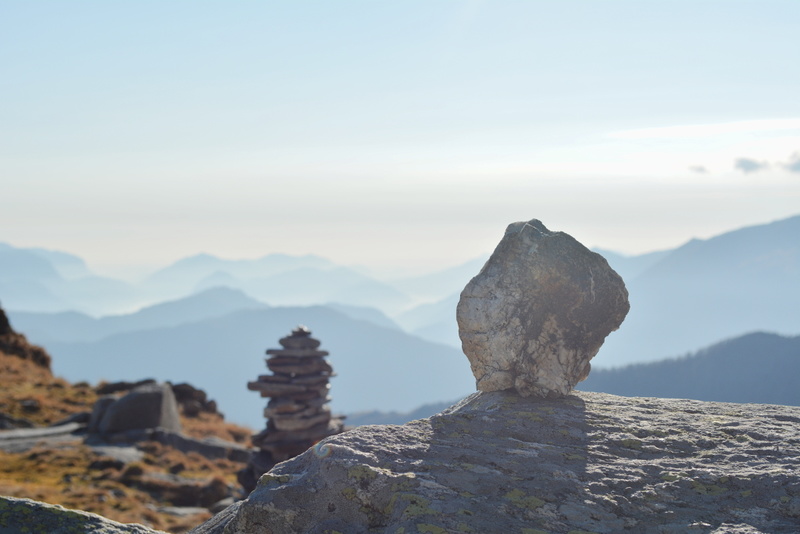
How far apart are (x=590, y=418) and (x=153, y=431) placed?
76.6ft

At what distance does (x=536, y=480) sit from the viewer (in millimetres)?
5480

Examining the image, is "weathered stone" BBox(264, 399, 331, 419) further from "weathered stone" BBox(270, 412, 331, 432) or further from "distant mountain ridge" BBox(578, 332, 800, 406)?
"distant mountain ridge" BBox(578, 332, 800, 406)

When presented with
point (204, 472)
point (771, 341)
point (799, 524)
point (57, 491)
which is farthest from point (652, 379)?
point (799, 524)

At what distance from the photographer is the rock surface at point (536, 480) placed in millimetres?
4965

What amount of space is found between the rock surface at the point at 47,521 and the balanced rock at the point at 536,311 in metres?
3.96

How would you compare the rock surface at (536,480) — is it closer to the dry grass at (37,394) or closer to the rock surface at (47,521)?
the rock surface at (47,521)

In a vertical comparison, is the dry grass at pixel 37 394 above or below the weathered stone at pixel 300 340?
below

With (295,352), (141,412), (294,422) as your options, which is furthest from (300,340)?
(141,412)

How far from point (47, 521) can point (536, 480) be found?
13.6 ft

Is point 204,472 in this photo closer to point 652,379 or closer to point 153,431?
point 153,431

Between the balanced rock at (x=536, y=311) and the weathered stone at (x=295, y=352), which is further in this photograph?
Result: the weathered stone at (x=295, y=352)

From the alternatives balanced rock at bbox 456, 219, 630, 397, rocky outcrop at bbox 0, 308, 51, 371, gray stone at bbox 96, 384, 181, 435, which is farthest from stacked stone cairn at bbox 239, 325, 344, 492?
rocky outcrop at bbox 0, 308, 51, 371

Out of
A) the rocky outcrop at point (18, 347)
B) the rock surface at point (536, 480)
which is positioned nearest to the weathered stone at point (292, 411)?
the rock surface at point (536, 480)

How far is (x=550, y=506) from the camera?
5094 millimetres
